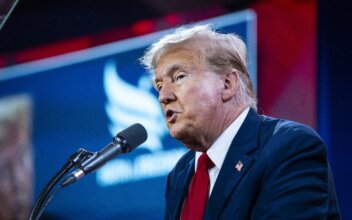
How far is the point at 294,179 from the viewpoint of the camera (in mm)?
1843

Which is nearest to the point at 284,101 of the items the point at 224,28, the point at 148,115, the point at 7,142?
the point at 224,28

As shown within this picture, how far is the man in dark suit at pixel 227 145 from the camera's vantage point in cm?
185

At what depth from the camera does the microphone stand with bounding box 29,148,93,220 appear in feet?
5.95

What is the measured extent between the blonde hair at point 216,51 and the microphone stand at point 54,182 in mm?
567

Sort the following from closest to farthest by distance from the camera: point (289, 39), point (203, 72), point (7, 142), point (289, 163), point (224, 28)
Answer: point (289, 163) → point (203, 72) → point (289, 39) → point (224, 28) → point (7, 142)

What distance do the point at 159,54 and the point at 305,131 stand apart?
25.2 inches

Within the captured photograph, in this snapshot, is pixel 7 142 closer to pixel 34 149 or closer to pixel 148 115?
A: pixel 34 149

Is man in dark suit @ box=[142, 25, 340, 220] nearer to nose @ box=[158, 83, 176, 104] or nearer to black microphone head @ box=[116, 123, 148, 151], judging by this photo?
nose @ box=[158, 83, 176, 104]

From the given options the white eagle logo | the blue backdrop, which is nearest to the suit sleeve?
the blue backdrop

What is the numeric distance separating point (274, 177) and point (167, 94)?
0.53 meters

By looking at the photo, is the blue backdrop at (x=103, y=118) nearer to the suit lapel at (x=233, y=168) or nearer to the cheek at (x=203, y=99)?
the cheek at (x=203, y=99)

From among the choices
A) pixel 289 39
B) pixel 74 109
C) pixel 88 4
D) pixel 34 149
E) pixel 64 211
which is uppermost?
pixel 88 4

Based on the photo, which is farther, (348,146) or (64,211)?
(64,211)

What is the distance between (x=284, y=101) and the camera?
340 cm
